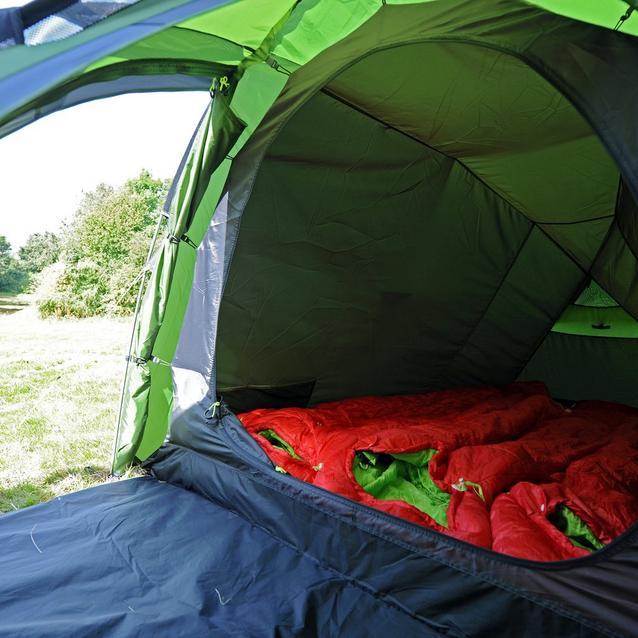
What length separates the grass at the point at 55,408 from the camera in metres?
2.35

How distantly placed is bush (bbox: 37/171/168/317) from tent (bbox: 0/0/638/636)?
576 centimetres

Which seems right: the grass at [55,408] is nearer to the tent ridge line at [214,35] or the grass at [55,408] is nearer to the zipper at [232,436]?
the zipper at [232,436]

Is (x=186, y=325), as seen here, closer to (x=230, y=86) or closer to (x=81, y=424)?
(x=230, y=86)

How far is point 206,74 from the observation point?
6.03ft

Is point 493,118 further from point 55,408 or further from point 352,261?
point 55,408

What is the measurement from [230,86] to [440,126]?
0.91 meters

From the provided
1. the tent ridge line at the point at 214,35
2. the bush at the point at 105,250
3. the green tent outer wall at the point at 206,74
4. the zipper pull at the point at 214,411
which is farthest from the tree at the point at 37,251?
the tent ridge line at the point at 214,35

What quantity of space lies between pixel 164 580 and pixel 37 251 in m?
10.5

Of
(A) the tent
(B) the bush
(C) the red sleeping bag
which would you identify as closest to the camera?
(A) the tent

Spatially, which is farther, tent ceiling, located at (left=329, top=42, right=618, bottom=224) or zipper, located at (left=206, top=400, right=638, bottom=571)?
tent ceiling, located at (left=329, top=42, right=618, bottom=224)

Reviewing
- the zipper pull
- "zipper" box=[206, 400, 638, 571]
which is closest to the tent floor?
"zipper" box=[206, 400, 638, 571]

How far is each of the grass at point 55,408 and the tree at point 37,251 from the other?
9.92 ft

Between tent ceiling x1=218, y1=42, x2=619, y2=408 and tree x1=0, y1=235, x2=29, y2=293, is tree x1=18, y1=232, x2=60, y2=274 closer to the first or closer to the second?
tree x1=0, y1=235, x2=29, y2=293

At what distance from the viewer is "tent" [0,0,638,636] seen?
129 cm
